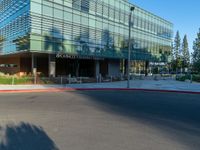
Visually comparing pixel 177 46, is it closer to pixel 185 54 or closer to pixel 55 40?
pixel 185 54

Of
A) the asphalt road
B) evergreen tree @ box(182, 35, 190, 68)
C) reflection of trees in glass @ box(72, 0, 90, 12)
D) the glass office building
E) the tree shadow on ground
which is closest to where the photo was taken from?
the tree shadow on ground

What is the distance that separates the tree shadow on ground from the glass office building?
29.5 meters

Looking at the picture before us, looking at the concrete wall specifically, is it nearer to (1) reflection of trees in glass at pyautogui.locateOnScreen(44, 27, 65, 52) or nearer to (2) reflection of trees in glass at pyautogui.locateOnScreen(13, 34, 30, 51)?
(1) reflection of trees in glass at pyautogui.locateOnScreen(44, 27, 65, 52)

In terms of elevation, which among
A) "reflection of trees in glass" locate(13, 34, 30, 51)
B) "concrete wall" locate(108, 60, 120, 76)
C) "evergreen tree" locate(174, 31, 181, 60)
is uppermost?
"evergreen tree" locate(174, 31, 181, 60)

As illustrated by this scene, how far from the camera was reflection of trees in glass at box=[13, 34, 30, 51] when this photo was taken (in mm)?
37156

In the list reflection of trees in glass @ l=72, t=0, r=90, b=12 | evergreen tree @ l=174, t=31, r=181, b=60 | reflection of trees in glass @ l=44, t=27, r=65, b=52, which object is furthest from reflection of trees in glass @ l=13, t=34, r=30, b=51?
evergreen tree @ l=174, t=31, r=181, b=60

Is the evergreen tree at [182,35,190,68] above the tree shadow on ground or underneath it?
above

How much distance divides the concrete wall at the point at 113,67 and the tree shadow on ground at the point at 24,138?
45989 mm

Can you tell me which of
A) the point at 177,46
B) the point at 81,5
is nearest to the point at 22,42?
the point at 81,5

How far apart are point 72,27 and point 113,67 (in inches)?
622

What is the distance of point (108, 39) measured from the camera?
1973 inches

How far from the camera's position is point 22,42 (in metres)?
38.7

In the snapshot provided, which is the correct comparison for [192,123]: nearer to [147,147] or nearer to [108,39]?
[147,147]

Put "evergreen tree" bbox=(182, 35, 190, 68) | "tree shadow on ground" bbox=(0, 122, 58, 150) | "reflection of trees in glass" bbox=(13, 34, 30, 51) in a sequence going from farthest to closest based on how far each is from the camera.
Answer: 1. "evergreen tree" bbox=(182, 35, 190, 68)
2. "reflection of trees in glass" bbox=(13, 34, 30, 51)
3. "tree shadow on ground" bbox=(0, 122, 58, 150)
